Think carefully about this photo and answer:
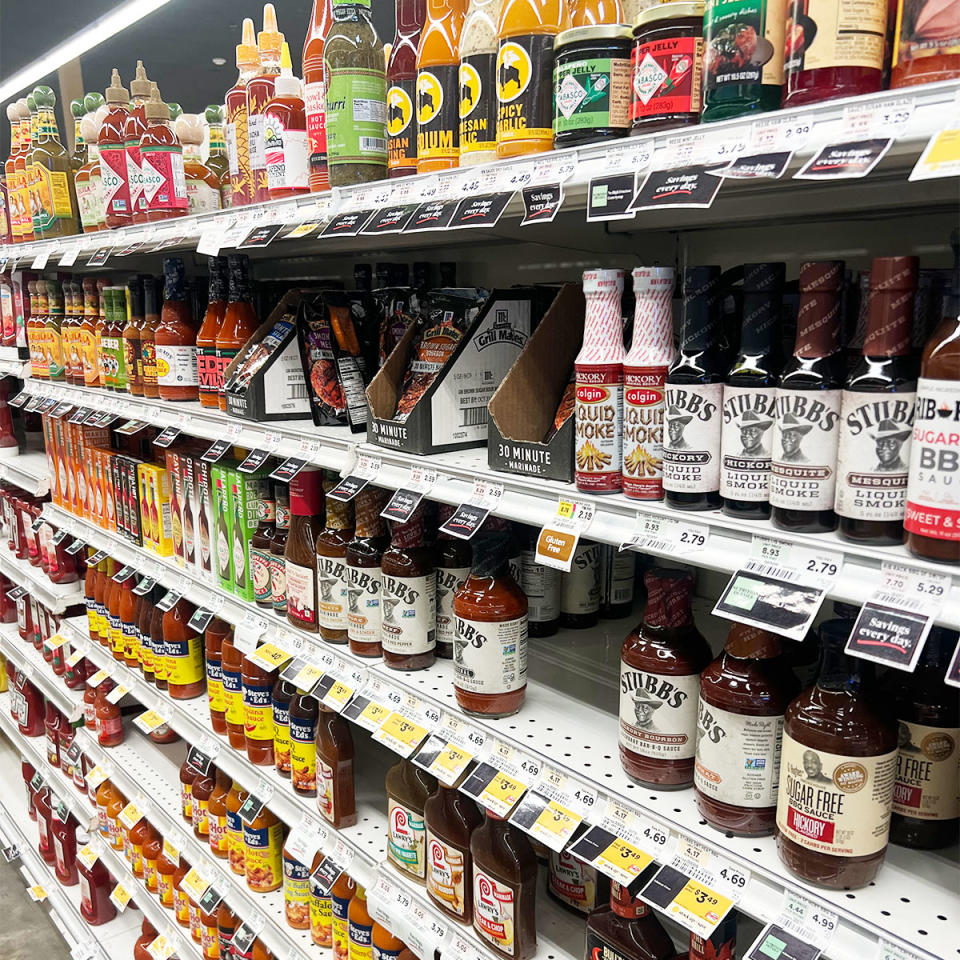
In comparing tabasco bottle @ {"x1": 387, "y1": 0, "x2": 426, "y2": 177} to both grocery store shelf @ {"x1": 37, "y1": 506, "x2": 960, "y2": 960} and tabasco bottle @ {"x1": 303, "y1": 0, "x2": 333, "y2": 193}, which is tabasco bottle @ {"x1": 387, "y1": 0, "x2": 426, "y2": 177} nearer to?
tabasco bottle @ {"x1": 303, "y1": 0, "x2": 333, "y2": 193}

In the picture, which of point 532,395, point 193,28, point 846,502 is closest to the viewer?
point 846,502

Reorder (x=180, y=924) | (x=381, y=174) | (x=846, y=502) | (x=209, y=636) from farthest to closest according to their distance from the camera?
(x=180, y=924) → (x=209, y=636) → (x=381, y=174) → (x=846, y=502)

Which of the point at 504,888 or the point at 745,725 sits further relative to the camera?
the point at 504,888

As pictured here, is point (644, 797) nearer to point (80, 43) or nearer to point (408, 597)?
point (408, 597)

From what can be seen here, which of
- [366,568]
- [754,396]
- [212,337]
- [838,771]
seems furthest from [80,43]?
[838,771]

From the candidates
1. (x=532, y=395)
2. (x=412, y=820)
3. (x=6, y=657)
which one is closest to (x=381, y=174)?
(x=532, y=395)

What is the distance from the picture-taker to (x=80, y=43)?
3904 mm

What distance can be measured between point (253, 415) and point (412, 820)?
884 millimetres

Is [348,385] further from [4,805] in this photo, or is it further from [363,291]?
[4,805]

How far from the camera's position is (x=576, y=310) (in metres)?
1.29

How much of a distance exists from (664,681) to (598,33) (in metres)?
0.79

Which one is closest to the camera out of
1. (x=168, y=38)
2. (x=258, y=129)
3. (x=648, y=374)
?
(x=648, y=374)

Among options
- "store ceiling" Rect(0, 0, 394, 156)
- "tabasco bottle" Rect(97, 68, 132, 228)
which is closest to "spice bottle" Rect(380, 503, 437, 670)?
"tabasco bottle" Rect(97, 68, 132, 228)

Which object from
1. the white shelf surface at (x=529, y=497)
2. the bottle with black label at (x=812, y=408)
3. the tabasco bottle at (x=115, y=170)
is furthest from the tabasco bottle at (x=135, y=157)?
the bottle with black label at (x=812, y=408)
